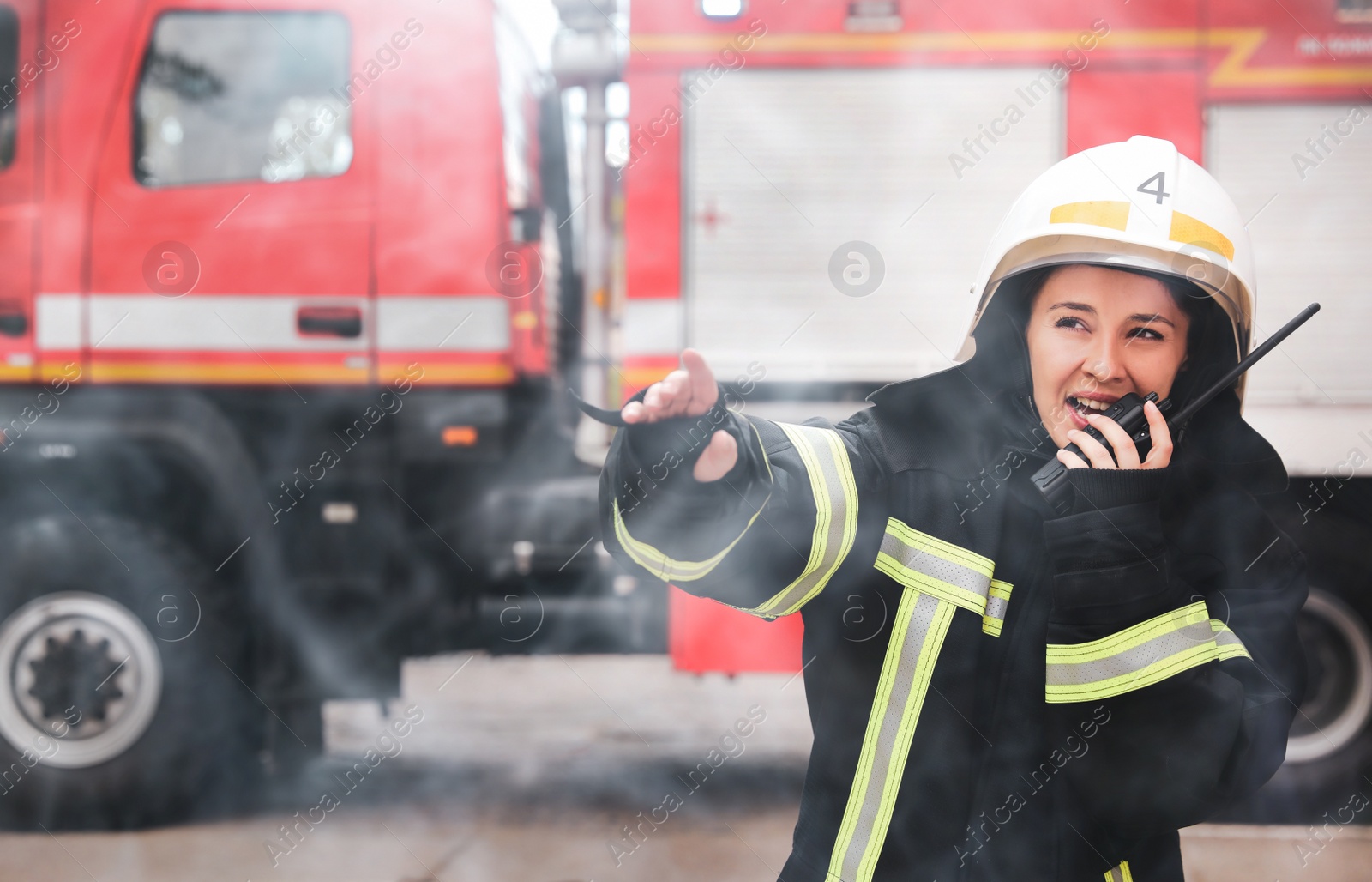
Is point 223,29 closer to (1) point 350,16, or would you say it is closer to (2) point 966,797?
(1) point 350,16

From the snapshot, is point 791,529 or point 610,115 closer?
point 791,529

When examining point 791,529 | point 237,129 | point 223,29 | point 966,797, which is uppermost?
point 223,29

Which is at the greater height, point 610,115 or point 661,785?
point 610,115

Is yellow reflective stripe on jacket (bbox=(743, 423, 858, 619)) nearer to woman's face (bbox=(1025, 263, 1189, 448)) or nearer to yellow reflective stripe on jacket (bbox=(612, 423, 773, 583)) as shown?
yellow reflective stripe on jacket (bbox=(612, 423, 773, 583))

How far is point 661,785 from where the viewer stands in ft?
14.1

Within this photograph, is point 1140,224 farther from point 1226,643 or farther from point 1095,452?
point 1226,643

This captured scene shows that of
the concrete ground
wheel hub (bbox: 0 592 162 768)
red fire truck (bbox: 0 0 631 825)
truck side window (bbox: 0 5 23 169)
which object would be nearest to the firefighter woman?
the concrete ground

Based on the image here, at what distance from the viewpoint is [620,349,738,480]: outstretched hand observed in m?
1.20

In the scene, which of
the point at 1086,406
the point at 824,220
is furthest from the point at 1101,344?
the point at 824,220

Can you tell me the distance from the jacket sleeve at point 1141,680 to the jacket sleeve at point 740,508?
273mm

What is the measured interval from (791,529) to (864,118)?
2.61 m

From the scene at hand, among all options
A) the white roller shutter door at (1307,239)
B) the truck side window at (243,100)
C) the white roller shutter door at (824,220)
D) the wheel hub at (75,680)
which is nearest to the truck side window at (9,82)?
the truck side window at (243,100)

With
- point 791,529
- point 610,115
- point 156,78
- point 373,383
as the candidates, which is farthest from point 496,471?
point 791,529

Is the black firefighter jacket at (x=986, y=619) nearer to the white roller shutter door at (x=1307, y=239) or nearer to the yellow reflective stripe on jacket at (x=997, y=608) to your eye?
the yellow reflective stripe on jacket at (x=997, y=608)
